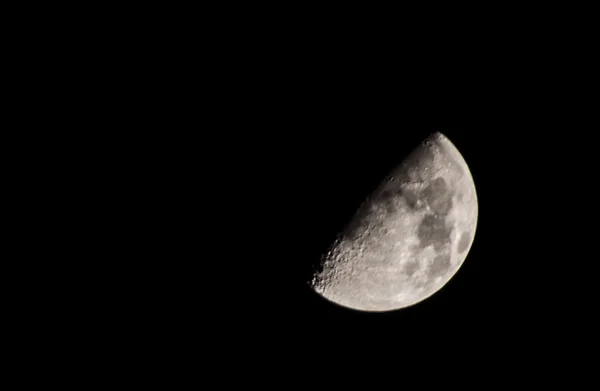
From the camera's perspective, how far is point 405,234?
2516mm

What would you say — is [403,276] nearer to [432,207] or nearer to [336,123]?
[432,207]

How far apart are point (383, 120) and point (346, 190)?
46 cm

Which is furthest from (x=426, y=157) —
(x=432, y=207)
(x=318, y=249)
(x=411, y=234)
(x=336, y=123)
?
(x=318, y=249)

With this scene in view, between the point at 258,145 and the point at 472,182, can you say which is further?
the point at 472,182

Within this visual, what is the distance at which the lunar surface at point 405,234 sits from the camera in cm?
251

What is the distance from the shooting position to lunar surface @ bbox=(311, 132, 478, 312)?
2.51 m

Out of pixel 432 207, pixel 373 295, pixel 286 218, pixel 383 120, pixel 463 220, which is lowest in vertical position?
pixel 373 295

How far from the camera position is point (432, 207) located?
99.6 inches

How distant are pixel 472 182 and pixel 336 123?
47.9 inches

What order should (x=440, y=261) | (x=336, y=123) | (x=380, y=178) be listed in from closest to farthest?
(x=336, y=123), (x=380, y=178), (x=440, y=261)

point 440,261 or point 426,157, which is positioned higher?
point 426,157

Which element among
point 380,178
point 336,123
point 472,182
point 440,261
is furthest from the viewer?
point 472,182

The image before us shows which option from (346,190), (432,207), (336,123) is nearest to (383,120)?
(336,123)

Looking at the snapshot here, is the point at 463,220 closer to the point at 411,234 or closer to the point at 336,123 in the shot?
the point at 411,234
